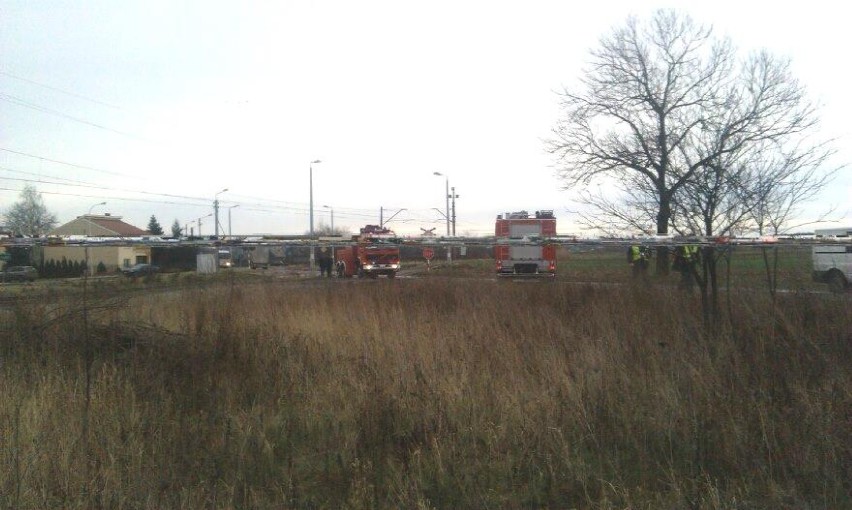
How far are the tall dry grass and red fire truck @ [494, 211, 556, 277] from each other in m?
5.86

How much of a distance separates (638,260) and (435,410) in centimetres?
614

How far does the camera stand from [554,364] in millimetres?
6203

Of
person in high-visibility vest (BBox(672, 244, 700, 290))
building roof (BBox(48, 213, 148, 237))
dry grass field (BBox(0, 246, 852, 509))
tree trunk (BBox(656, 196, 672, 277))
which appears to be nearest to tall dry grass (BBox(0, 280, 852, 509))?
dry grass field (BBox(0, 246, 852, 509))

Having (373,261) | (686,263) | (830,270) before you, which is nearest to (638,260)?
(686,263)

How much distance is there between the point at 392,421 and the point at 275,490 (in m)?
1.24

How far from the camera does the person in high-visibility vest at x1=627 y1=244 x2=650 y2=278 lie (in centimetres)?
975

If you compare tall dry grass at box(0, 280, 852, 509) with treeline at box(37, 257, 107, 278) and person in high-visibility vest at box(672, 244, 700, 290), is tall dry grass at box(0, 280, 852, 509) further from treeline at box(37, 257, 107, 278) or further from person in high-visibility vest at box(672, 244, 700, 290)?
treeline at box(37, 257, 107, 278)

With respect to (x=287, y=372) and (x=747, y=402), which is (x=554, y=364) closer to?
(x=747, y=402)

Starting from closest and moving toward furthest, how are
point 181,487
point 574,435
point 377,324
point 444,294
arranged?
point 181,487, point 574,435, point 377,324, point 444,294

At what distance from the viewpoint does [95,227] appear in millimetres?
12688

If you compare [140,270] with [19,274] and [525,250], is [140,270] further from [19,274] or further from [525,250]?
[525,250]

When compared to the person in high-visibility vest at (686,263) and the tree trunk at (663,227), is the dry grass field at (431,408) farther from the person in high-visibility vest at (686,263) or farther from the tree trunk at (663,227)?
the tree trunk at (663,227)

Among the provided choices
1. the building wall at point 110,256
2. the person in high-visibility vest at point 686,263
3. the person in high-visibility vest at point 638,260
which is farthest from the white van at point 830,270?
the building wall at point 110,256

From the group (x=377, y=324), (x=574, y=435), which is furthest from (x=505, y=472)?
(x=377, y=324)
